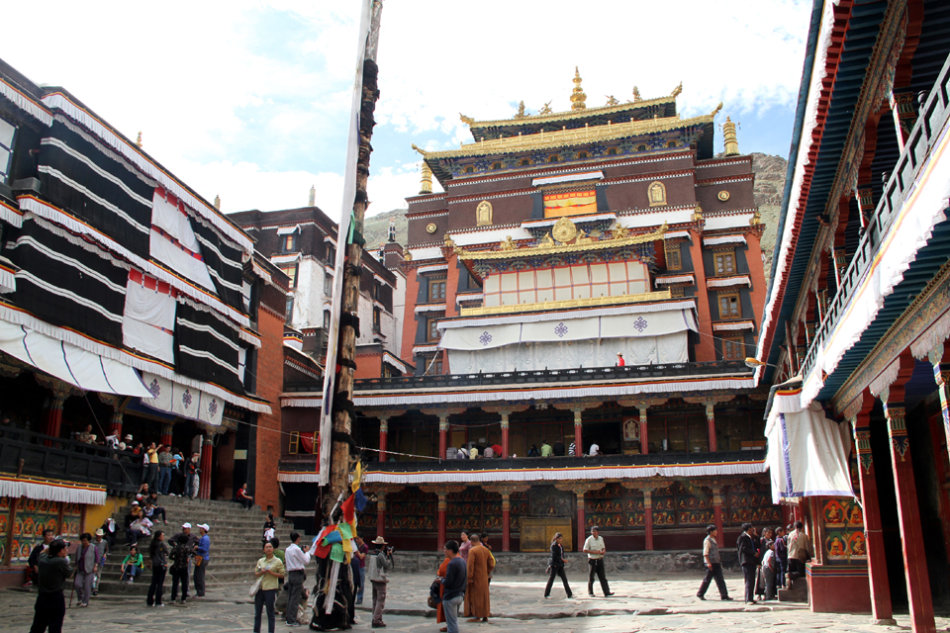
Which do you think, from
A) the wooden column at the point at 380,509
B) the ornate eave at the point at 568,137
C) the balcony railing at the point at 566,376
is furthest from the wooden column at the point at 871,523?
the ornate eave at the point at 568,137

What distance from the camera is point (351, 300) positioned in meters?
11.7

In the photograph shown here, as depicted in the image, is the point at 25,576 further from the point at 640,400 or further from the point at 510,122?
the point at 510,122

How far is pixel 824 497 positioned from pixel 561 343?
846 inches

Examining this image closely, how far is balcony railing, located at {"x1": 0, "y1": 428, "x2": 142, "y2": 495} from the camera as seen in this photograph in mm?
17031

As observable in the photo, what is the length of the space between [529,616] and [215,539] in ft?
38.7

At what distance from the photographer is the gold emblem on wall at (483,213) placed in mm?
43750

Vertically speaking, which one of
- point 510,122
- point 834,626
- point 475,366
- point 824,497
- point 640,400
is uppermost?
point 510,122

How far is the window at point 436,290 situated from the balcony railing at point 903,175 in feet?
109

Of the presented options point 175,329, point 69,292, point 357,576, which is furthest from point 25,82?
point 357,576

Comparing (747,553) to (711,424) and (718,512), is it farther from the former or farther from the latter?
(711,424)

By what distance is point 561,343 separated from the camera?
117ft

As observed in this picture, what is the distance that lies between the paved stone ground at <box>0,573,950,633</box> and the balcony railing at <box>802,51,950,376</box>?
5.22 meters

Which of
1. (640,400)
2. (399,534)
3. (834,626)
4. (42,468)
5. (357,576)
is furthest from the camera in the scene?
(399,534)

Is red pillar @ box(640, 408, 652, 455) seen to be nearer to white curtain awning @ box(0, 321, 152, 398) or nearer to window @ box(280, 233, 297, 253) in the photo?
white curtain awning @ box(0, 321, 152, 398)
